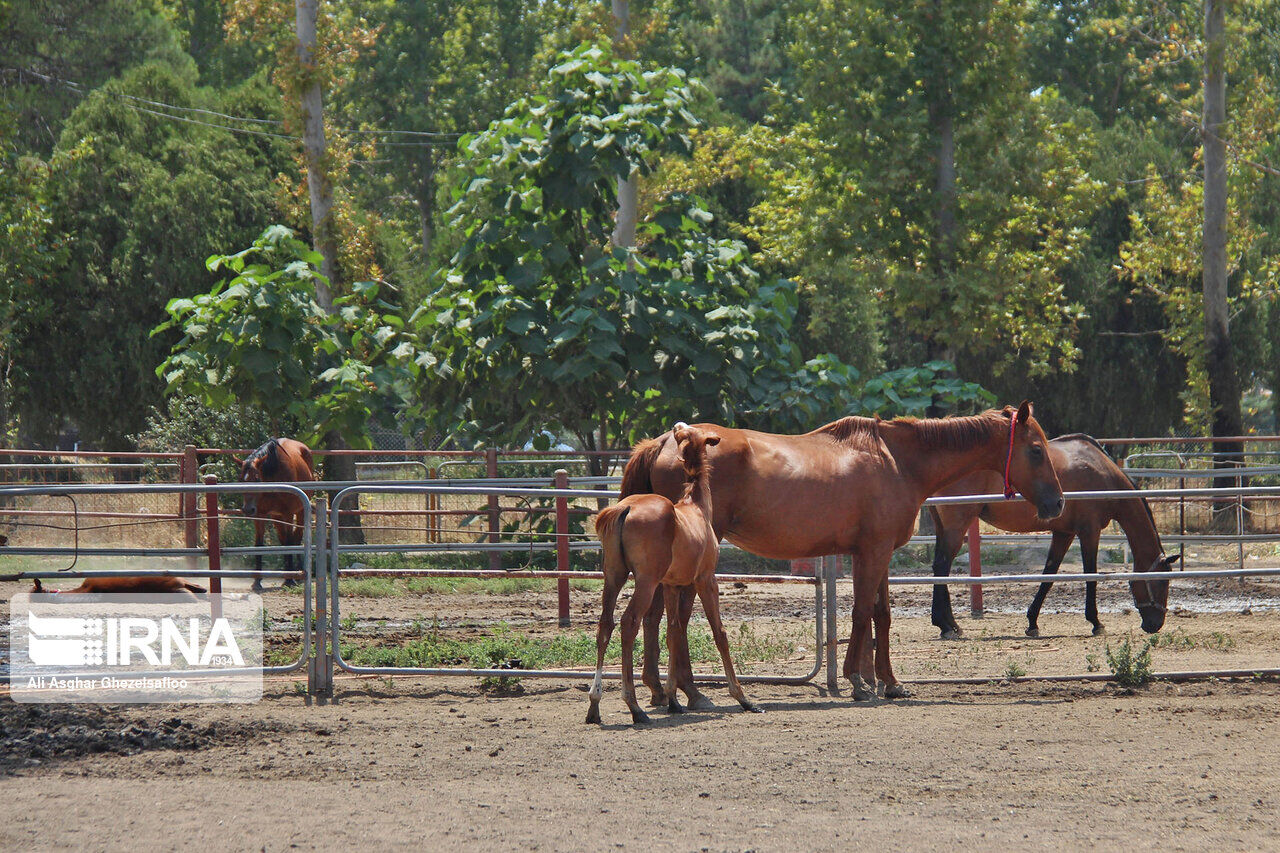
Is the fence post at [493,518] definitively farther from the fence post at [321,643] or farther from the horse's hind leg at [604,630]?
the horse's hind leg at [604,630]

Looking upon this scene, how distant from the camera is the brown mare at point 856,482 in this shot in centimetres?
762

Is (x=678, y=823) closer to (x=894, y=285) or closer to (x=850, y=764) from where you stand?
(x=850, y=764)

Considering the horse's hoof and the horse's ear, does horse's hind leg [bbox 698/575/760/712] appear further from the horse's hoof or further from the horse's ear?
the horse's ear

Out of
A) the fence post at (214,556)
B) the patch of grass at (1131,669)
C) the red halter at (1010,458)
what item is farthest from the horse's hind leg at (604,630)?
the patch of grass at (1131,669)

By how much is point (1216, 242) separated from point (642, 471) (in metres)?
16.1

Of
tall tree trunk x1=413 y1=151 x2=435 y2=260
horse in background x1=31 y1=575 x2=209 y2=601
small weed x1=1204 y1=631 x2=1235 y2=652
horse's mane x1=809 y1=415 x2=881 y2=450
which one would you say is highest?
tall tree trunk x1=413 y1=151 x2=435 y2=260

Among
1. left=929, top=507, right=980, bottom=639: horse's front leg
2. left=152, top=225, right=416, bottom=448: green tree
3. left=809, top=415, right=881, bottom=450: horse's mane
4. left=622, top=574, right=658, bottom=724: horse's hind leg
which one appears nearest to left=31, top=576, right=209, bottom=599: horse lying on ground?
left=622, top=574, right=658, bottom=724: horse's hind leg

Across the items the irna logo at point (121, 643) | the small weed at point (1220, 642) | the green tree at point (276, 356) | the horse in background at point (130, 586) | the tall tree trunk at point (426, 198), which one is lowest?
the small weed at point (1220, 642)

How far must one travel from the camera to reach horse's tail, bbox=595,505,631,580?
6.73 m

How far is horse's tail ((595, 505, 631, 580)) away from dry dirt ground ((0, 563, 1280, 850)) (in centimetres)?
88

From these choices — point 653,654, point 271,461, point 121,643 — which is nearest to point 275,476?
point 271,461

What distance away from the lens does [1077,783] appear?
5.43 meters

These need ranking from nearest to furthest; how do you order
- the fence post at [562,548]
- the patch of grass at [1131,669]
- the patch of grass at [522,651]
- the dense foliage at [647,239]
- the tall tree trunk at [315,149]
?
the patch of grass at [1131,669], the patch of grass at [522,651], the fence post at [562,548], the dense foliage at [647,239], the tall tree trunk at [315,149]

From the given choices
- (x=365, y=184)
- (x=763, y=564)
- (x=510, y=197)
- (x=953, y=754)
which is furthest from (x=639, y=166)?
(x=365, y=184)
